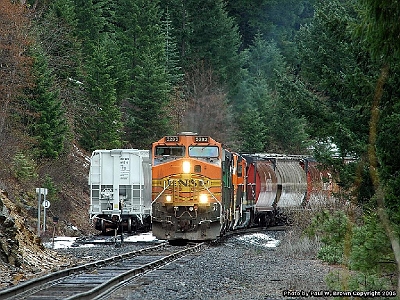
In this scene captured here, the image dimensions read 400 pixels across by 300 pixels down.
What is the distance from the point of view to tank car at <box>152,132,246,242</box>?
1014 inches

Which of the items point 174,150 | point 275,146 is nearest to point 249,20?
point 275,146

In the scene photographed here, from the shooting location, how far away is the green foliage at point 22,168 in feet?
114

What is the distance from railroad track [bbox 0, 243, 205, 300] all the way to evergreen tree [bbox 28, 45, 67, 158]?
15.8 metres

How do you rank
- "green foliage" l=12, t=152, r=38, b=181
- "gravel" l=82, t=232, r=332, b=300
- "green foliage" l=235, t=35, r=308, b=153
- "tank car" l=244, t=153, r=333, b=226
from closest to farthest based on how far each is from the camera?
"gravel" l=82, t=232, r=332, b=300
"green foliage" l=12, t=152, r=38, b=181
"tank car" l=244, t=153, r=333, b=226
"green foliage" l=235, t=35, r=308, b=153

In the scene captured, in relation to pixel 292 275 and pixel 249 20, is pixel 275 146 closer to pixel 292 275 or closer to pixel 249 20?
pixel 249 20

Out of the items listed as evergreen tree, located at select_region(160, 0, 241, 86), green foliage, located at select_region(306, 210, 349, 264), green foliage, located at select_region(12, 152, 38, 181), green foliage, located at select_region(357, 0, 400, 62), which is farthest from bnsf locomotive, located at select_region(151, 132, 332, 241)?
evergreen tree, located at select_region(160, 0, 241, 86)

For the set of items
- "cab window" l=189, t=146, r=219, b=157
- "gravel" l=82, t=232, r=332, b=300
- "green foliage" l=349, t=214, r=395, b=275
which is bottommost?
"gravel" l=82, t=232, r=332, b=300

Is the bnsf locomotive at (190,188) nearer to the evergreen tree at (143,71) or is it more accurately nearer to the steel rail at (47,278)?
the steel rail at (47,278)

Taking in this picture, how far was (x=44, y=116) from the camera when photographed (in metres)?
37.5

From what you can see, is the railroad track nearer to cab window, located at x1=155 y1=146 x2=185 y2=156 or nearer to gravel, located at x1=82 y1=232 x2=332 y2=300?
gravel, located at x1=82 y1=232 x2=332 y2=300

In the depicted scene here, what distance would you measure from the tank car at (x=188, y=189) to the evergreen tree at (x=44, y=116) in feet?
38.3

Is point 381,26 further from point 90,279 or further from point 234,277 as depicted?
point 90,279

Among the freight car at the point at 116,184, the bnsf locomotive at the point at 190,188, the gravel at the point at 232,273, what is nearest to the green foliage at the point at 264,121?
the freight car at the point at 116,184

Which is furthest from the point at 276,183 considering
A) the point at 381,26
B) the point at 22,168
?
the point at 381,26
